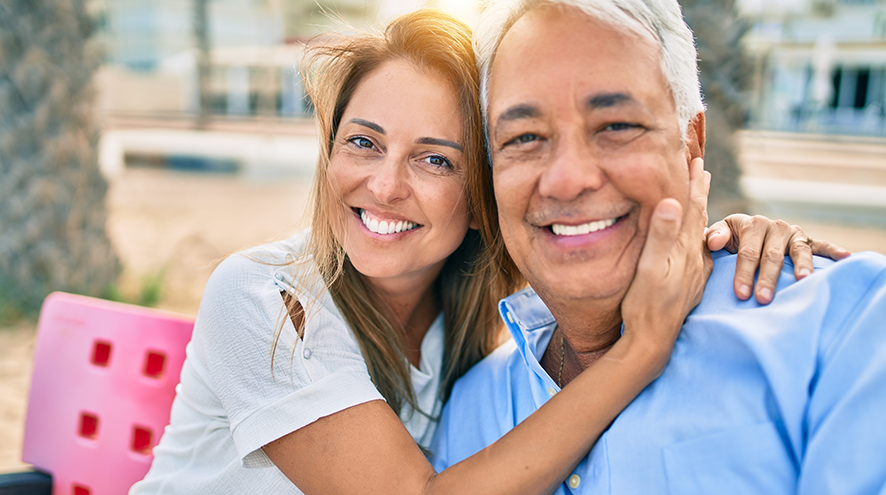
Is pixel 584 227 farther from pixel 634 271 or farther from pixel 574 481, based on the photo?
pixel 574 481

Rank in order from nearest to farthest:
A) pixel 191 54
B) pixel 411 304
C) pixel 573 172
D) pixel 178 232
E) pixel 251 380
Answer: pixel 573 172 → pixel 251 380 → pixel 411 304 → pixel 178 232 → pixel 191 54

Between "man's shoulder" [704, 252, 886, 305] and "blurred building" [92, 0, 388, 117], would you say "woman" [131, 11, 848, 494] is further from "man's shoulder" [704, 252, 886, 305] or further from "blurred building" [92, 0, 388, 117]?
"blurred building" [92, 0, 388, 117]

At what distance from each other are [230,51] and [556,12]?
3260cm

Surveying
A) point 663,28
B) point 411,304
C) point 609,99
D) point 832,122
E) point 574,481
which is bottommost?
point 832,122

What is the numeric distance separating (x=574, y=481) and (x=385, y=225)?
2.97 feet

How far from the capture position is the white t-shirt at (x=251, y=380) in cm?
163

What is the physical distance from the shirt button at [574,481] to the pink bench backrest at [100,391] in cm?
140

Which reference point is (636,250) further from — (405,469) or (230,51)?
(230,51)

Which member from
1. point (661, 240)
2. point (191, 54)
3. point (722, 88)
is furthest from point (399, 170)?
point (191, 54)

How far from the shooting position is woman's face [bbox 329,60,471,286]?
6.18ft

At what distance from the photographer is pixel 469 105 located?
6.25 feet

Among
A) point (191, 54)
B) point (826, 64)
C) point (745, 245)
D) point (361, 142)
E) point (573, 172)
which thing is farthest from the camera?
point (191, 54)

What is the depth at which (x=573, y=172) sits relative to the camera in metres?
1.43

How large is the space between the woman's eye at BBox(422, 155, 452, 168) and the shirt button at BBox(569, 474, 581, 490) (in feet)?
3.11
